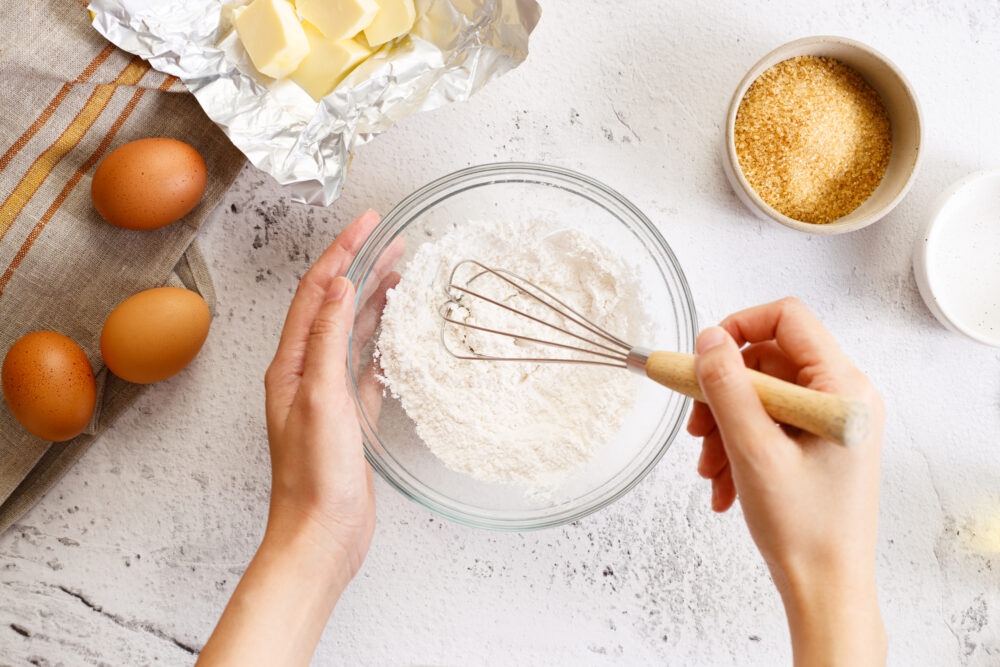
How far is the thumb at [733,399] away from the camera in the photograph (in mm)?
691

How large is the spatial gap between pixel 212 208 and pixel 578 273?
63 centimetres

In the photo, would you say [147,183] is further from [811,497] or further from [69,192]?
[811,497]

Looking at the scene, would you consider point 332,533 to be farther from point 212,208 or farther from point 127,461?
point 212,208

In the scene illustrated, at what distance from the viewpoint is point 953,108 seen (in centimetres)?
122

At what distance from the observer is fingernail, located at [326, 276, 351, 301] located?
37.6 inches

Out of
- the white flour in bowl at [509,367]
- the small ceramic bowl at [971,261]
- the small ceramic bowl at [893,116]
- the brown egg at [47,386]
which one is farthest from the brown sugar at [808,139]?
the brown egg at [47,386]

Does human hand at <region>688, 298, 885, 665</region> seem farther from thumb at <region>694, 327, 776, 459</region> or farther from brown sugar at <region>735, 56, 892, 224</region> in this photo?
brown sugar at <region>735, 56, 892, 224</region>

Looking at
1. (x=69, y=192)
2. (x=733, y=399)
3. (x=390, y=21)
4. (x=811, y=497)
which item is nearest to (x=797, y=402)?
(x=733, y=399)

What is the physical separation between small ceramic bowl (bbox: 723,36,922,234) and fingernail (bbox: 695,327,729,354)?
0.39 m

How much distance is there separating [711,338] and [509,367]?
392 mm

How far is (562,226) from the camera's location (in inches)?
43.1

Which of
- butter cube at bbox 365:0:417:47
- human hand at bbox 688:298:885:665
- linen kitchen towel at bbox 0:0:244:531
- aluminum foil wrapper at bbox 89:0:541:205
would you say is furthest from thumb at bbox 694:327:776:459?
linen kitchen towel at bbox 0:0:244:531

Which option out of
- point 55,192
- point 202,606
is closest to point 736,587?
point 202,606

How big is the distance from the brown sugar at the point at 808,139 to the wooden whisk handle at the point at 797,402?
19.4 inches
